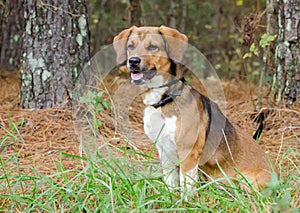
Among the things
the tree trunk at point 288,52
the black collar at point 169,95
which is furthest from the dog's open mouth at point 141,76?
→ the tree trunk at point 288,52

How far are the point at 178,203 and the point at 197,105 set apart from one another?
3.31 feet

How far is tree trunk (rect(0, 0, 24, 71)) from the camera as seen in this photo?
776cm

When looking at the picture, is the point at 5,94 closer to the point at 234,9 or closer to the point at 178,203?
the point at 178,203

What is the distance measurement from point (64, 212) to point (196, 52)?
29.0ft

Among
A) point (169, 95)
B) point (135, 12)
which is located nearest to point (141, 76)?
point (169, 95)

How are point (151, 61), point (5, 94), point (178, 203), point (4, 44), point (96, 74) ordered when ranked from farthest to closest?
1. point (4, 44)
2. point (5, 94)
3. point (96, 74)
4. point (151, 61)
5. point (178, 203)

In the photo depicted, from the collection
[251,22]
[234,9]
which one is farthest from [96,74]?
[234,9]

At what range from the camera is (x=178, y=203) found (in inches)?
117

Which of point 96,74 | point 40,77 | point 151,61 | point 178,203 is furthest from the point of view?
point 96,74

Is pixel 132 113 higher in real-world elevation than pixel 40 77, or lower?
lower

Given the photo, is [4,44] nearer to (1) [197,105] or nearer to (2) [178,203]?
(1) [197,105]

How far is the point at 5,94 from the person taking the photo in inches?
238

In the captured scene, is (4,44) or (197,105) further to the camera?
(4,44)

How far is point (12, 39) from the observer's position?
7.88 meters
